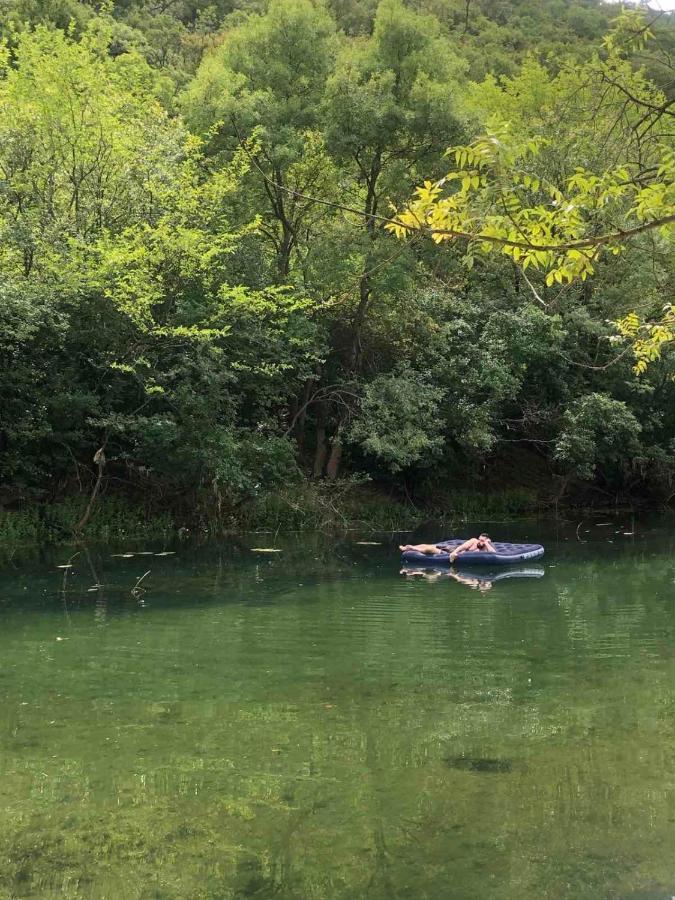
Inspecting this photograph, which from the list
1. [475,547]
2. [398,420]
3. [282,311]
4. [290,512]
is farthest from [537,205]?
[398,420]

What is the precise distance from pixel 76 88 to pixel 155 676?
14.7 m

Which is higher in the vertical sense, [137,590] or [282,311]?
[282,311]

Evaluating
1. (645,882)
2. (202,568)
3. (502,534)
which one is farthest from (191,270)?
(645,882)

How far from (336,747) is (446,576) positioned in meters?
8.31

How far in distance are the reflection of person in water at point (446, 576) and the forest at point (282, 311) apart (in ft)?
13.6

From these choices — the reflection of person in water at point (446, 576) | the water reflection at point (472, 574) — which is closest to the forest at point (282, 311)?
the water reflection at point (472, 574)

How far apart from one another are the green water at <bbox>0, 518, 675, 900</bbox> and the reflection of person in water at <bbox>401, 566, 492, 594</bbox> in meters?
1.26

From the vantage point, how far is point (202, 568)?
14.3 m

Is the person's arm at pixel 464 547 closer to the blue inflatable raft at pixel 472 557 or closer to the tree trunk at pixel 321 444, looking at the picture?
the blue inflatable raft at pixel 472 557

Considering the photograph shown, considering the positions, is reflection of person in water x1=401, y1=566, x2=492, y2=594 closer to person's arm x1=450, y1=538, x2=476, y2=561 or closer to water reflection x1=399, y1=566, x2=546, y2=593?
water reflection x1=399, y1=566, x2=546, y2=593

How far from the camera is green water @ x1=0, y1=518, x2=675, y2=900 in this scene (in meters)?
3.90

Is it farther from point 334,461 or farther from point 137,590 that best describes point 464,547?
point 334,461

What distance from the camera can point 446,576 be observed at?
540 inches

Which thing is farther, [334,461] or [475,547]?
[334,461]
